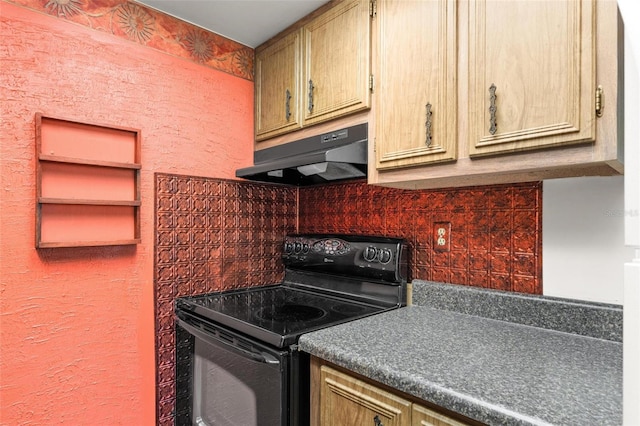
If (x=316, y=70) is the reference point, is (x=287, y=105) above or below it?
below

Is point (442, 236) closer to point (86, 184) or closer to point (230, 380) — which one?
point (230, 380)

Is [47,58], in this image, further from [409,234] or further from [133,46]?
[409,234]

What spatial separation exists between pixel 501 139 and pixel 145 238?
141 cm

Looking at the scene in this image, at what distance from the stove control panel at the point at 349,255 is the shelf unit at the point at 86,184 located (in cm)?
78

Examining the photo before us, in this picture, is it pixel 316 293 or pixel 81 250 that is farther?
pixel 316 293

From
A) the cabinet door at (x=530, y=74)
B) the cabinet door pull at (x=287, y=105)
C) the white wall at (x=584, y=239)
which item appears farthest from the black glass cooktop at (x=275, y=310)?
the cabinet door pull at (x=287, y=105)

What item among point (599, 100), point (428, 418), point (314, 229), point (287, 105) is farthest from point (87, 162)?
point (599, 100)

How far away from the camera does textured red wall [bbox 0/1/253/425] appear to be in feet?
4.09

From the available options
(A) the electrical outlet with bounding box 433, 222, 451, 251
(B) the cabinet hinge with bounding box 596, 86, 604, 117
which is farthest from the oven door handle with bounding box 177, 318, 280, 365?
(B) the cabinet hinge with bounding box 596, 86, 604, 117

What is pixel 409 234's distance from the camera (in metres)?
1.60

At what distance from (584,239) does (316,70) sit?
1204 mm

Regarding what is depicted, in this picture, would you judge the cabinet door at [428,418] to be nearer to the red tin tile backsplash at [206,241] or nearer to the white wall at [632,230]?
the white wall at [632,230]

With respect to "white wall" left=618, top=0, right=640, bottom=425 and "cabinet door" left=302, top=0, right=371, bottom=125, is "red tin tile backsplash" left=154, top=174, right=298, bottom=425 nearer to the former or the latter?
"cabinet door" left=302, top=0, right=371, bottom=125

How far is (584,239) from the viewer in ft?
3.78
